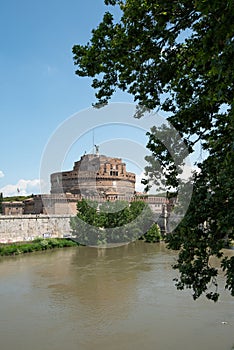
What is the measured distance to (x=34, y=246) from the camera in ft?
50.7

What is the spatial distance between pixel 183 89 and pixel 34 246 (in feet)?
44.0

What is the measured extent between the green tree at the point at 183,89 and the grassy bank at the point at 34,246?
12.1m

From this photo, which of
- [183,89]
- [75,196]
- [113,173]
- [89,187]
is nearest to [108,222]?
[75,196]

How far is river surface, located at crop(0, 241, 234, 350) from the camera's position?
507 centimetres

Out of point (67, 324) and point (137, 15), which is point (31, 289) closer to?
point (67, 324)

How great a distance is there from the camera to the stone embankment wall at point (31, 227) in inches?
667

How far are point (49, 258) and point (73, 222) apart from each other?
15.1 feet

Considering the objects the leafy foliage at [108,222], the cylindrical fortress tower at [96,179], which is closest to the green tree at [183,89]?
the leafy foliage at [108,222]

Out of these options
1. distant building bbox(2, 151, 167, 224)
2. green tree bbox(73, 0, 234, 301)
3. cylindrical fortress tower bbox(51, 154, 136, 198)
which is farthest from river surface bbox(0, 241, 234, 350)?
cylindrical fortress tower bbox(51, 154, 136, 198)

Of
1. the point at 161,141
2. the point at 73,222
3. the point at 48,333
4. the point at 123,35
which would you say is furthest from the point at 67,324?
the point at 73,222

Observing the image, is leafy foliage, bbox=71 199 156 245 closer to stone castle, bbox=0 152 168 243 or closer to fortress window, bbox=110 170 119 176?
stone castle, bbox=0 152 168 243

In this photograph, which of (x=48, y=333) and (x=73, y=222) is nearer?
(x=48, y=333)

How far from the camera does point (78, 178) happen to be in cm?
2341

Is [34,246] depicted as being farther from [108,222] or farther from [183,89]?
[183,89]
